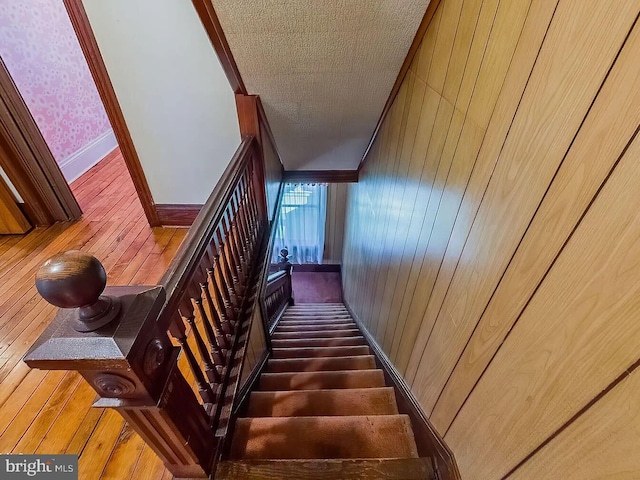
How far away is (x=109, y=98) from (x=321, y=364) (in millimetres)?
2273

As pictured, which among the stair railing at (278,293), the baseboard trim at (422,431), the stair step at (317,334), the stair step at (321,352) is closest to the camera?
the baseboard trim at (422,431)

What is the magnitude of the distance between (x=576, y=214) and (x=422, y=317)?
84 centimetres

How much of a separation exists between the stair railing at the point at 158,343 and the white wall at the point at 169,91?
3.09 ft

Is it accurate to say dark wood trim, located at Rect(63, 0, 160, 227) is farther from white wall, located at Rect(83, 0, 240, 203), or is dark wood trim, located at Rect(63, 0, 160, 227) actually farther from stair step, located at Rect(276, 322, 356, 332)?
stair step, located at Rect(276, 322, 356, 332)

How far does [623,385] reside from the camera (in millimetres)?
446

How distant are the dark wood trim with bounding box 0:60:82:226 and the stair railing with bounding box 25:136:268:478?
6.18 feet

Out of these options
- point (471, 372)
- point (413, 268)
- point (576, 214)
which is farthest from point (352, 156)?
point (576, 214)

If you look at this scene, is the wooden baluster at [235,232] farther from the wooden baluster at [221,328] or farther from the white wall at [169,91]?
the white wall at [169,91]

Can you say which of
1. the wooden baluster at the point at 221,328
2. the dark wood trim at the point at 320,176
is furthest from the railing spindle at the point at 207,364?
the dark wood trim at the point at 320,176

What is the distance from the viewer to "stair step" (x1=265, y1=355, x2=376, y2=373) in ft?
7.24

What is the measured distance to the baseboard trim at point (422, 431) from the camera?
1046mm

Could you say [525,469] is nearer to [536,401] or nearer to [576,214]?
[536,401]

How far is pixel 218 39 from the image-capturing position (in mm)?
1434

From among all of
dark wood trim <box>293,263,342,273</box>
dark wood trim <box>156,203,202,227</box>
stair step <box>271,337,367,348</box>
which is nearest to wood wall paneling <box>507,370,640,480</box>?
stair step <box>271,337,367,348</box>
